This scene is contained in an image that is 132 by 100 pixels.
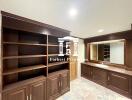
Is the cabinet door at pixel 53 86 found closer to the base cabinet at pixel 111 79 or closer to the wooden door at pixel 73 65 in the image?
the wooden door at pixel 73 65

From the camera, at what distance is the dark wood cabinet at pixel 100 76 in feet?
12.6

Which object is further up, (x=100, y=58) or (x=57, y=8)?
(x=57, y=8)

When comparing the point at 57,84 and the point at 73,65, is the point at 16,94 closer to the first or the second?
the point at 57,84

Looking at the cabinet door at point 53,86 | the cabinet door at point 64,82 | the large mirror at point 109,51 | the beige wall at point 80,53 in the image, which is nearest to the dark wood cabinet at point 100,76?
the large mirror at point 109,51

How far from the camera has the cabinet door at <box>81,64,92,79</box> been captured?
4.69 metres

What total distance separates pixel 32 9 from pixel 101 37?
3.58 meters

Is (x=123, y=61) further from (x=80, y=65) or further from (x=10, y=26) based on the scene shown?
(x=10, y=26)

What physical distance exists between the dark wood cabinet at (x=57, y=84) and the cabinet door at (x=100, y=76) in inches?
60.6

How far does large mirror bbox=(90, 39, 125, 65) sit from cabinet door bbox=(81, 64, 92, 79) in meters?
0.74

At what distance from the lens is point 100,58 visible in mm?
5023

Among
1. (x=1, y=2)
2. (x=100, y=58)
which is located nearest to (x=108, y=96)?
(x=100, y=58)

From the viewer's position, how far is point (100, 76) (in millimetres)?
4062

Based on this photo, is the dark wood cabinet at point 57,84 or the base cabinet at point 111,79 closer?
the dark wood cabinet at point 57,84

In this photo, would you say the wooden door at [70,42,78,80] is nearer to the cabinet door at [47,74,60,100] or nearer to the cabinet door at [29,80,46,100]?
the cabinet door at [47,74,60,100]
